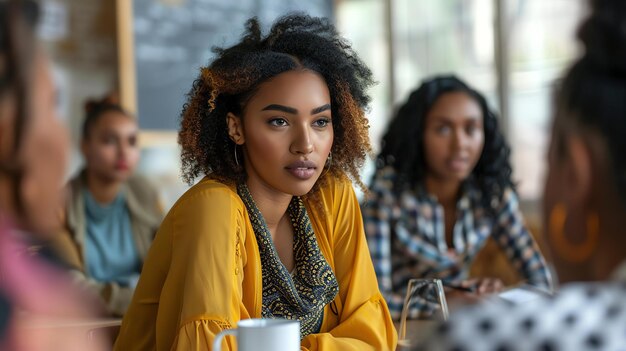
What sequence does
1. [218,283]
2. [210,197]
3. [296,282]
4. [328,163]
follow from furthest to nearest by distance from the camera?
[328,163] → [296,282] → [210,197] → [218,283]

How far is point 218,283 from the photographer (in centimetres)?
154

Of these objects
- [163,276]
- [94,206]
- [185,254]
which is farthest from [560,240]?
[94,206]

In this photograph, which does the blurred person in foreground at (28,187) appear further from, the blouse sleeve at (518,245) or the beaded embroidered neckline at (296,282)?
the blouse sleeve at (518,245)

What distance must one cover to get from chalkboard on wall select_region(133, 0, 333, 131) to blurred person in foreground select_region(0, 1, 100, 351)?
3446 mm

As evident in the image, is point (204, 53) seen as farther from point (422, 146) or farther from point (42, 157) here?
point (42, 157)

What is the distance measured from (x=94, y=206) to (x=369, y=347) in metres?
1.98

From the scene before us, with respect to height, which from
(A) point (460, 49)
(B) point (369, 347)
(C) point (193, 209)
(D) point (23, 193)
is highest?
(A) point (460, 49)

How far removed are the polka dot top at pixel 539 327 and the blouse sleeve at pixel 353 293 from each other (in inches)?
34.8

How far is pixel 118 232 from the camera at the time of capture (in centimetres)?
343

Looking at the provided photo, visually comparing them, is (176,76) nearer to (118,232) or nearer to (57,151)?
(118,232)

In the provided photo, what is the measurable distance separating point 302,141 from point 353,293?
38 cm

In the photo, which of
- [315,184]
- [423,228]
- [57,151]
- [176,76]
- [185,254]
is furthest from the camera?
[176,76]

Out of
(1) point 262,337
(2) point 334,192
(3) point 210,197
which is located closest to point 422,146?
(2) point 334,192

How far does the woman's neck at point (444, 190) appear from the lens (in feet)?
9.44
